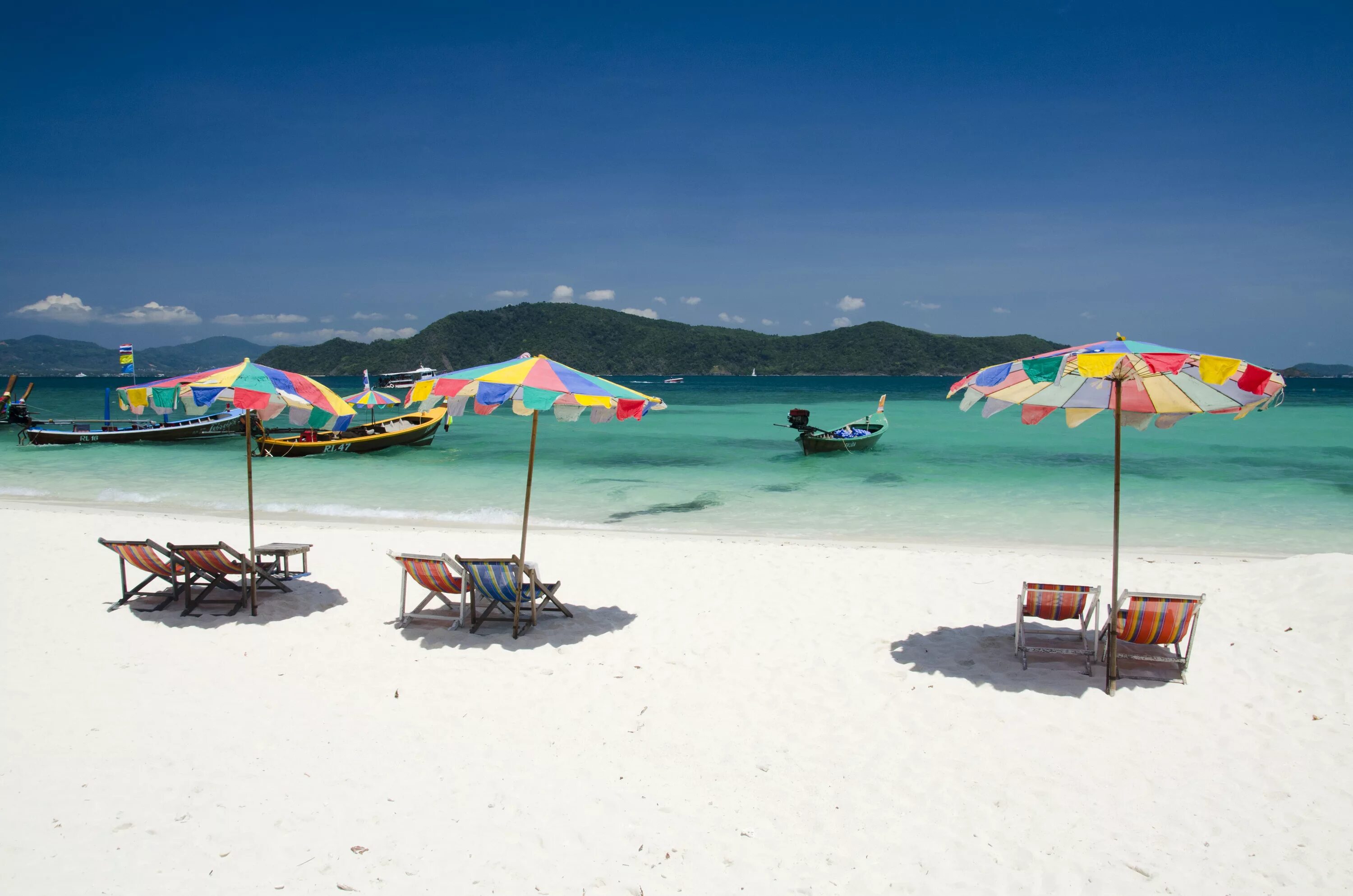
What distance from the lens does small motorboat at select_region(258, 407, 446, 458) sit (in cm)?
2342

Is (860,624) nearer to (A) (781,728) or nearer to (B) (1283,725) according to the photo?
(A) (781,728)

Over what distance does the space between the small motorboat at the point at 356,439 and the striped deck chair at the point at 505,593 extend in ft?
59.4

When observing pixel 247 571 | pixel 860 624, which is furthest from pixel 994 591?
pixel 247 571

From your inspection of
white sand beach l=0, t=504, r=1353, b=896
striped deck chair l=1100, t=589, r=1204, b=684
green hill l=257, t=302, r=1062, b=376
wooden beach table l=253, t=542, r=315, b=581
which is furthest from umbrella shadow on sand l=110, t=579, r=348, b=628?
green hill l=257, t=302, r=1062, b=376

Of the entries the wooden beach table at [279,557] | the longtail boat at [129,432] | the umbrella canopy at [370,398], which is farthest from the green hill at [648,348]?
the wooden beach table at [279,557]

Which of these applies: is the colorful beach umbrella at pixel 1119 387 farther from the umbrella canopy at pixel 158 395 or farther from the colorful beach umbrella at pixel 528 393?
the umbrella canopy at pixel 158 395

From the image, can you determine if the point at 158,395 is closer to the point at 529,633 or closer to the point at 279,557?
the point at 279,557

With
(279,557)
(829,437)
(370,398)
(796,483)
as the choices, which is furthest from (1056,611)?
(370,398)

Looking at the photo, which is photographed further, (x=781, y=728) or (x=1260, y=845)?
(x=781, y=728)

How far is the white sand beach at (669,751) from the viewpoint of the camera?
326 cm

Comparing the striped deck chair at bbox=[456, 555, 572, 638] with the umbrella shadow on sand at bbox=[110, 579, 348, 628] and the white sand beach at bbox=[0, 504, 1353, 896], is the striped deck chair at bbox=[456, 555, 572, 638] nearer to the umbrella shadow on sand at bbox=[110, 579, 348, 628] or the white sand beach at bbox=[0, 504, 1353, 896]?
the white sand beach at bbox=[0, 504, 1353, 896]

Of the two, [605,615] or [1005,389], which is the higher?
[1005,389]

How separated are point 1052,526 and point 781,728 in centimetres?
966

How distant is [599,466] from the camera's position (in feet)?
70.3
